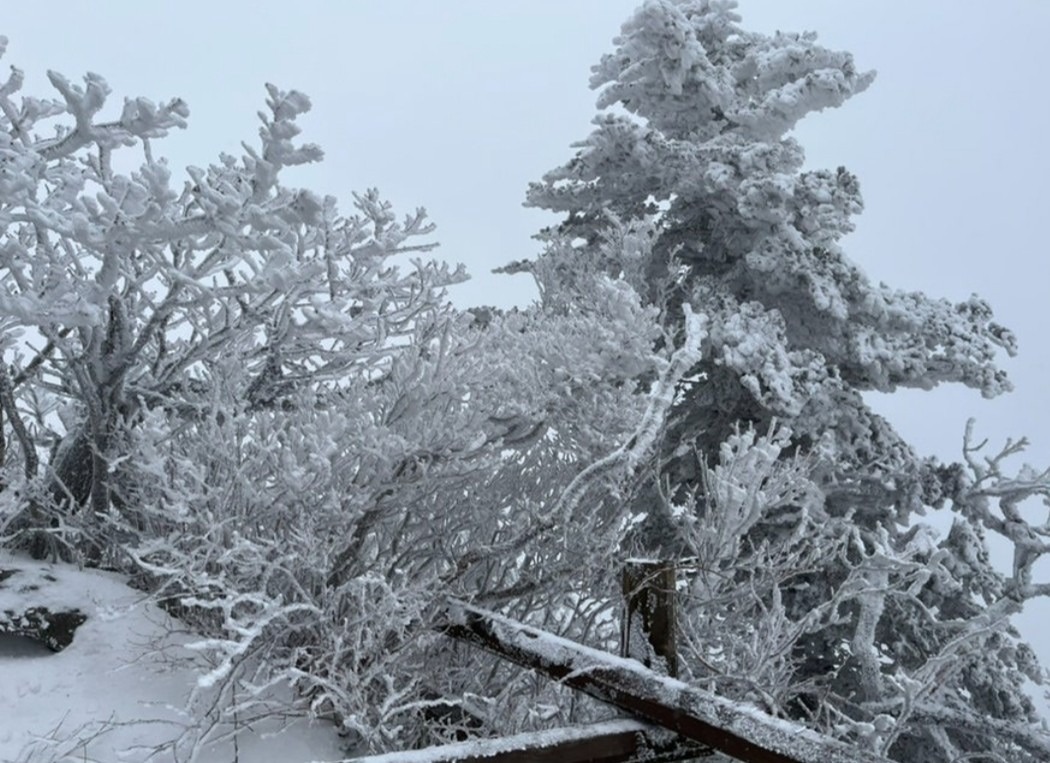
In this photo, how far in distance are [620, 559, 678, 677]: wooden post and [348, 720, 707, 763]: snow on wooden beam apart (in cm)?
63

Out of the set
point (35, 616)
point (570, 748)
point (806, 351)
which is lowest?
point (35, 616)

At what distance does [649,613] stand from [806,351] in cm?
782

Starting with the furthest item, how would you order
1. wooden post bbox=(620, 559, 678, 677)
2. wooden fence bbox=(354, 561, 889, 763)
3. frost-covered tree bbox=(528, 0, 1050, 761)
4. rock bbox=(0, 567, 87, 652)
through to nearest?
1. frost-covered tree bbox=(528, 0, 1050, 761)
2. rock bbox=(0, 567, 87, 652)
3. wooden post bbox=(620, 559, 678, 677)
4. wooden fence bbox=(354, 561, 889, 763)

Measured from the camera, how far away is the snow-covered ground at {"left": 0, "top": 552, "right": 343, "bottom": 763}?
5289 millimetres

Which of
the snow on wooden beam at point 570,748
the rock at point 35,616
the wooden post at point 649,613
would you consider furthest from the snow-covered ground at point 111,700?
the wooden post at point 649,613

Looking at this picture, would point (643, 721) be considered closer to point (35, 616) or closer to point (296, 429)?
point (296, 429)

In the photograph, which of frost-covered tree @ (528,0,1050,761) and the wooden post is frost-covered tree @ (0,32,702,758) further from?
frost-covered tree @ (528,0,1050,761)

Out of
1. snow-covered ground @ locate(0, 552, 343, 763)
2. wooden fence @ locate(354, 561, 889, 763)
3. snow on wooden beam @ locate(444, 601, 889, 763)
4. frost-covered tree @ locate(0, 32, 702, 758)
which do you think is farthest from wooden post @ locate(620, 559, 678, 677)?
snow-covered ground @ locate(0, 552, 343, 763)

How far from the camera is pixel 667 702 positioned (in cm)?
406

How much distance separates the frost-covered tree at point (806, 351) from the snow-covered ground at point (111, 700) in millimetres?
6683

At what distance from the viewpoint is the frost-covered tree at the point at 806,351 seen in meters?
11.6

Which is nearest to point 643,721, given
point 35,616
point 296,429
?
point 296,429

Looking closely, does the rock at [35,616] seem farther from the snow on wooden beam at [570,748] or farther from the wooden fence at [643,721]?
the snow on wooden beam at [570,748]

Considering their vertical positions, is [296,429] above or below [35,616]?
above
